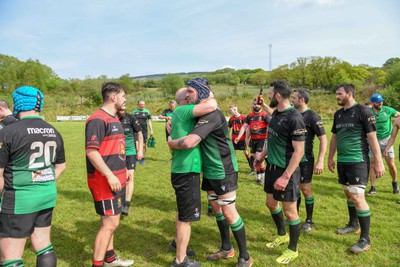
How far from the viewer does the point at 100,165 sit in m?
3.20

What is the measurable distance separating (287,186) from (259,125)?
168 inches

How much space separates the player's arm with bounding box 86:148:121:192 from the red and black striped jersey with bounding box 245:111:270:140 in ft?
18.2

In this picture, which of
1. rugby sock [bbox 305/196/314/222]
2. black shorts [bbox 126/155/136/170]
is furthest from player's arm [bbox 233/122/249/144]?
black shorts [bbox 126/155/136/170]

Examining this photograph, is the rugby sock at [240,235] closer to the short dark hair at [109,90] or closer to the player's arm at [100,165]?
the player's arm at [100,165]

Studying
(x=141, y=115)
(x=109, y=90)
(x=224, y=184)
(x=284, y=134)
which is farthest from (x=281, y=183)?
(x=141, y=115)

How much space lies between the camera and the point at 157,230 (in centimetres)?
516

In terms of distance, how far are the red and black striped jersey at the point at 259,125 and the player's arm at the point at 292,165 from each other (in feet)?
14.0

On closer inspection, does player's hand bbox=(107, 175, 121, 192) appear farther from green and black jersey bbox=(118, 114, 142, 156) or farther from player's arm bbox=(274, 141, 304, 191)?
green and black jersey bbox=(118, 114, 142, 156)

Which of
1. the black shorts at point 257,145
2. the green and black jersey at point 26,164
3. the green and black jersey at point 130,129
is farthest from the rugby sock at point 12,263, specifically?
the black shorts at point 257,145

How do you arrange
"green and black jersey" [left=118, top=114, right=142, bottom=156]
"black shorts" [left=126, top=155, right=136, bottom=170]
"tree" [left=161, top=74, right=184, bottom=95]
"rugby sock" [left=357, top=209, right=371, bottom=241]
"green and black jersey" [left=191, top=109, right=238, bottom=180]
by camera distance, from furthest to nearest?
"tree" [left=161, top=74, right=184, bottom=95]
"green and black jersey" [left=118, top=114, right=142, bottom=156]
"black shorts" [left=126, top=155, right=136, bottom=170]
"rugby sock" [left=357, top=209, right=371, bottom=241]
"green and black jersey" [left=191, top=109, right=238, bottom=180]

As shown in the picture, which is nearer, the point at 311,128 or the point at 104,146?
the point at 104,146

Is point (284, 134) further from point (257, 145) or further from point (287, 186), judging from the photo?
point (257, 145)

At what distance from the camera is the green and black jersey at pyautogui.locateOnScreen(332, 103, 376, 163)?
14.4 ft

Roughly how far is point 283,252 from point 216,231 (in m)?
1.30
